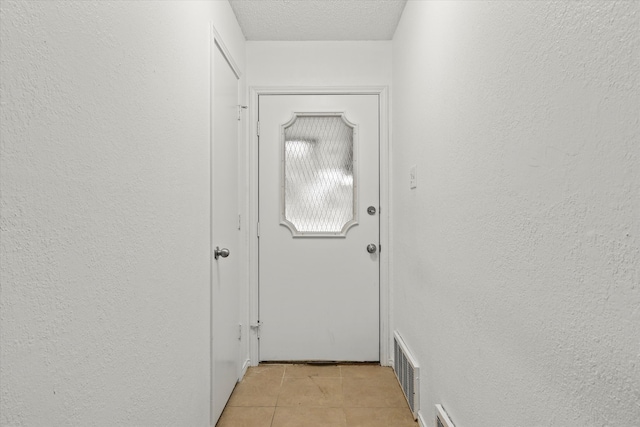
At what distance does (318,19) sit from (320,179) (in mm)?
1052

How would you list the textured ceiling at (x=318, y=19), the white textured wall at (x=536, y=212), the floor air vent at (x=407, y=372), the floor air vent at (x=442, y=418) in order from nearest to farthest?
the white textured wall at (x=536, y=212)
the floor air vent at (x=442, y=418)
the floor air vent at (x=407, y=372)
the textured ceiling at (x=318, y=19)

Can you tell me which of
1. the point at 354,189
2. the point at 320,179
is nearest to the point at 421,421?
the point at 354,189

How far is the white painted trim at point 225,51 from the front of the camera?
6.42 feet

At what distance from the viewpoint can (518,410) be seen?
974 mm

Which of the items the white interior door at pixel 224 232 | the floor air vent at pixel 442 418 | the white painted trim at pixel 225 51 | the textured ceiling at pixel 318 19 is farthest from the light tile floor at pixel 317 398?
the textured ceiling at pixel 318 19

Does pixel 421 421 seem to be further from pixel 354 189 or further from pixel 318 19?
pixel 318 19

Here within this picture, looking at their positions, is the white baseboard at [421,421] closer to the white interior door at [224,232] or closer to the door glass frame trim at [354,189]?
the white interior door at [224,232]

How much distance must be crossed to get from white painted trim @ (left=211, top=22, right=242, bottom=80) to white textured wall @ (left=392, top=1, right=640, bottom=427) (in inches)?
42.1

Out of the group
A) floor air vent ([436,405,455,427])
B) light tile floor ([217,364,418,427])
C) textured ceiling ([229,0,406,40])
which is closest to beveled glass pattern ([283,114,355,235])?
textured ceiling ([229,0,406,40])

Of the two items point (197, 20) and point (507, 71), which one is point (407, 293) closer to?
point (507, 71)

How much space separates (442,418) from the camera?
1.54 metres

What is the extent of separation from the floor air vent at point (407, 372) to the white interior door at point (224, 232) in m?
1.03

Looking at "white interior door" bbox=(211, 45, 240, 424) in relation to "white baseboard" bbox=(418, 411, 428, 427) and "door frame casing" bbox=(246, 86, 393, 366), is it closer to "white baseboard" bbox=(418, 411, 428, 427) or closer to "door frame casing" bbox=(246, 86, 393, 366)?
"door frame casing" bbox=(246, 86, 393, 366)

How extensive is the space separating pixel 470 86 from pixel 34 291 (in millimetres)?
1317
